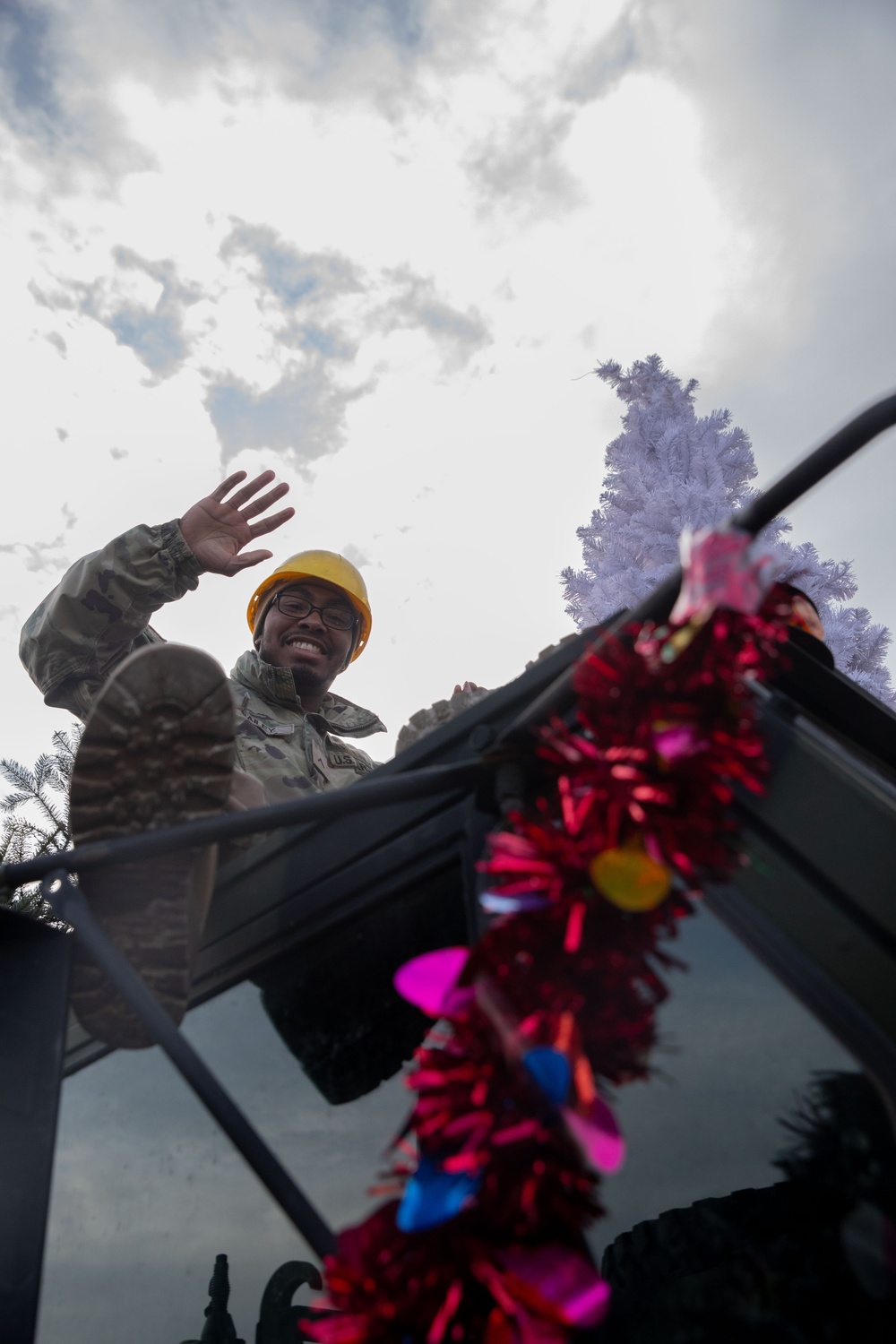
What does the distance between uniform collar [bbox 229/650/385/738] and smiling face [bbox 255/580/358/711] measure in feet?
0.28

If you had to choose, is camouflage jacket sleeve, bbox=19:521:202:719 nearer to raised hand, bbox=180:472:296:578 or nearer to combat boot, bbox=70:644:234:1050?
raised hand, bbox=180:472:296:578

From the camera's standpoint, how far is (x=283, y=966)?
1.56m

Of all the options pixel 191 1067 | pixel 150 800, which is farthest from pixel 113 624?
pixel 191 1067

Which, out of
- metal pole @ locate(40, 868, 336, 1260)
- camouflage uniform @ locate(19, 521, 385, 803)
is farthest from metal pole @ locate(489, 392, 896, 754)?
camouflage uniform @ locate(19, 521, 385, 803)

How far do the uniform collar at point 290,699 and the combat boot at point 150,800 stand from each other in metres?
2.29

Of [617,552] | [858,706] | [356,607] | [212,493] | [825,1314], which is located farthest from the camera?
[617,552]

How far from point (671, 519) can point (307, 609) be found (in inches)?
90.4

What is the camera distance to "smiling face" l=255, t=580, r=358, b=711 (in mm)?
4039

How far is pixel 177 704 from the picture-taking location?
1.51 metres

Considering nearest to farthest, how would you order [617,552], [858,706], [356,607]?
[858,706] < [356,607] < [617,552]

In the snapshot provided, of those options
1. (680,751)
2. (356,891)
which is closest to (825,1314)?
(680,751)

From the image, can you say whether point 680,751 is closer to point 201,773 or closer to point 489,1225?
point 489,1225

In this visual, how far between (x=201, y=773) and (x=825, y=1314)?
3.78ft

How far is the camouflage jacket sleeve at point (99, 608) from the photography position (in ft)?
10.4
